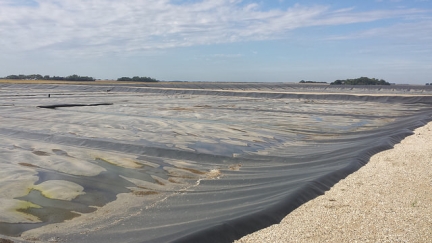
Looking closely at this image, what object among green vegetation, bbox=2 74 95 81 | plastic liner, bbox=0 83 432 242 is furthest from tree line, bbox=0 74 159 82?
plastic liner, bbox=0 83 432 242

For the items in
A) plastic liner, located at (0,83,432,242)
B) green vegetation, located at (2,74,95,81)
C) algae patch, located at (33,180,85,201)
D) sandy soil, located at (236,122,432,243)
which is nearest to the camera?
sandy soil, located at (236,122,432,243)

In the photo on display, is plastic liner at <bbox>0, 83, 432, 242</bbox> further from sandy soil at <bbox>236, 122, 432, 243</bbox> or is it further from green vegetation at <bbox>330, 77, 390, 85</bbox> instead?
green vegetation at <bbox>330, 77, 390, 85</bbox>

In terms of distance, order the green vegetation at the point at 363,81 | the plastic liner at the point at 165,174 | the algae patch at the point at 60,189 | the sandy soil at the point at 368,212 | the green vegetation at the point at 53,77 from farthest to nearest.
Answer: the green vegetation at the point at 53,77 → the green vegetation at the point at 363,81 → the algae patch at the point at 60,189 → the plastic liner at the point at 165,174 → the sandy soil at the point at 368,212

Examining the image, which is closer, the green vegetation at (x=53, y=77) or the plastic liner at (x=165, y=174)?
the plastic liner at (x=165, y=174)

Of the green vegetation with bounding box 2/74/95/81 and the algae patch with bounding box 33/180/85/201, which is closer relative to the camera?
the algae patch with bounding box 33/180/85/201

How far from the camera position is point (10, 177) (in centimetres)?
550

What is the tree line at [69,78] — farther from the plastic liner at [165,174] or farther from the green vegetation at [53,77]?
the plastic liner at [165,174]

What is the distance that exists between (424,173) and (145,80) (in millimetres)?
71021

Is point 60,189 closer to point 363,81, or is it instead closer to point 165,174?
point 165,174

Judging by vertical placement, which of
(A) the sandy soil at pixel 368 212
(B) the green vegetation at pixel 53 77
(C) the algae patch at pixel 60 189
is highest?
(B) the green vegetation at pixel 53 77

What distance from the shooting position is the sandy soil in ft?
12.0

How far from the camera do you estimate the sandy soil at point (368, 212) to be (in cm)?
Answer: 366

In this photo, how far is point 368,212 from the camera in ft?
14.1

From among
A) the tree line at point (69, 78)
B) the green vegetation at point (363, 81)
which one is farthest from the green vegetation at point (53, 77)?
the green vegetation at point (363, 81)
